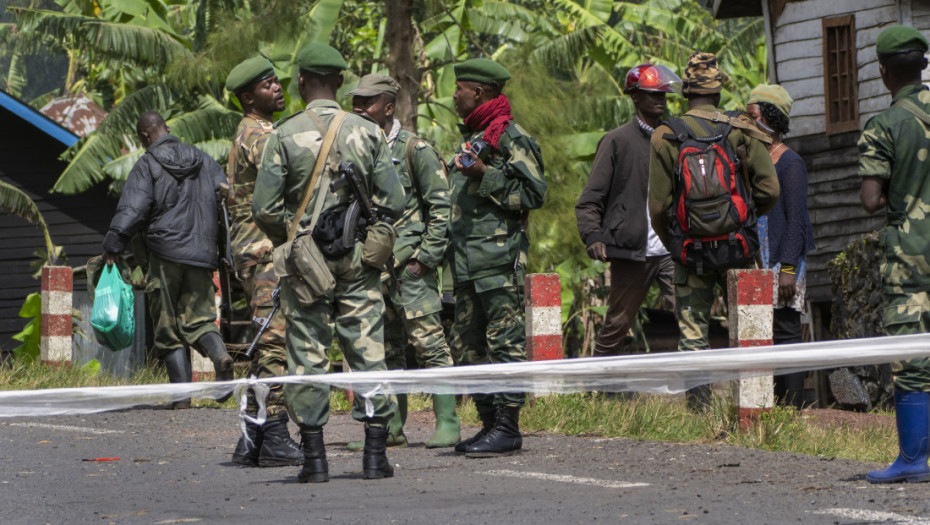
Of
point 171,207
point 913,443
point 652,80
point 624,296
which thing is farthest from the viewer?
point 171,207

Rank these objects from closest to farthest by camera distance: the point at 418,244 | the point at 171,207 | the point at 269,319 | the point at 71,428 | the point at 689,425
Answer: the point at 269,319
the point at 418,244
the point at 689,425
the point at 71,428
the point at 171,207

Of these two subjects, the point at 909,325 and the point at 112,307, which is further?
the point at 112,307

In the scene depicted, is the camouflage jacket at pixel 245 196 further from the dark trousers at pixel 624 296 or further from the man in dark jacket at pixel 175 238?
the dark trousers at pixel 624 296

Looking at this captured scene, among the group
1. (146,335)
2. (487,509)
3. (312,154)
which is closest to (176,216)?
(312,154)

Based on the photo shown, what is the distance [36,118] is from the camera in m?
21.2

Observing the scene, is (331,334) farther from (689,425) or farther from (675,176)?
(689,425)

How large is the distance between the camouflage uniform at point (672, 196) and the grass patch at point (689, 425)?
2.30ft

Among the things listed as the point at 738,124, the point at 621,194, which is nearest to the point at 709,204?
the point at 738,124

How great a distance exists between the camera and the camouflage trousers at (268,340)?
6.74m

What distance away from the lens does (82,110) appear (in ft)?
93.1

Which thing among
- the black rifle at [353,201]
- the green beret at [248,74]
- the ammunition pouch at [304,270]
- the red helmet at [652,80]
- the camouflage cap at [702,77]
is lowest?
the ammunition pouch at [304,270]

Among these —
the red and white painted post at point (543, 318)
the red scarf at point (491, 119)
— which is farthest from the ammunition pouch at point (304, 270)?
the red and white painted post at point (543, 318)

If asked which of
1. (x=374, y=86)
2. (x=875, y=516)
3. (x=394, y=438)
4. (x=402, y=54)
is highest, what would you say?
(x=402, y=54)

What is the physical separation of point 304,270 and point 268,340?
3.45 feet
